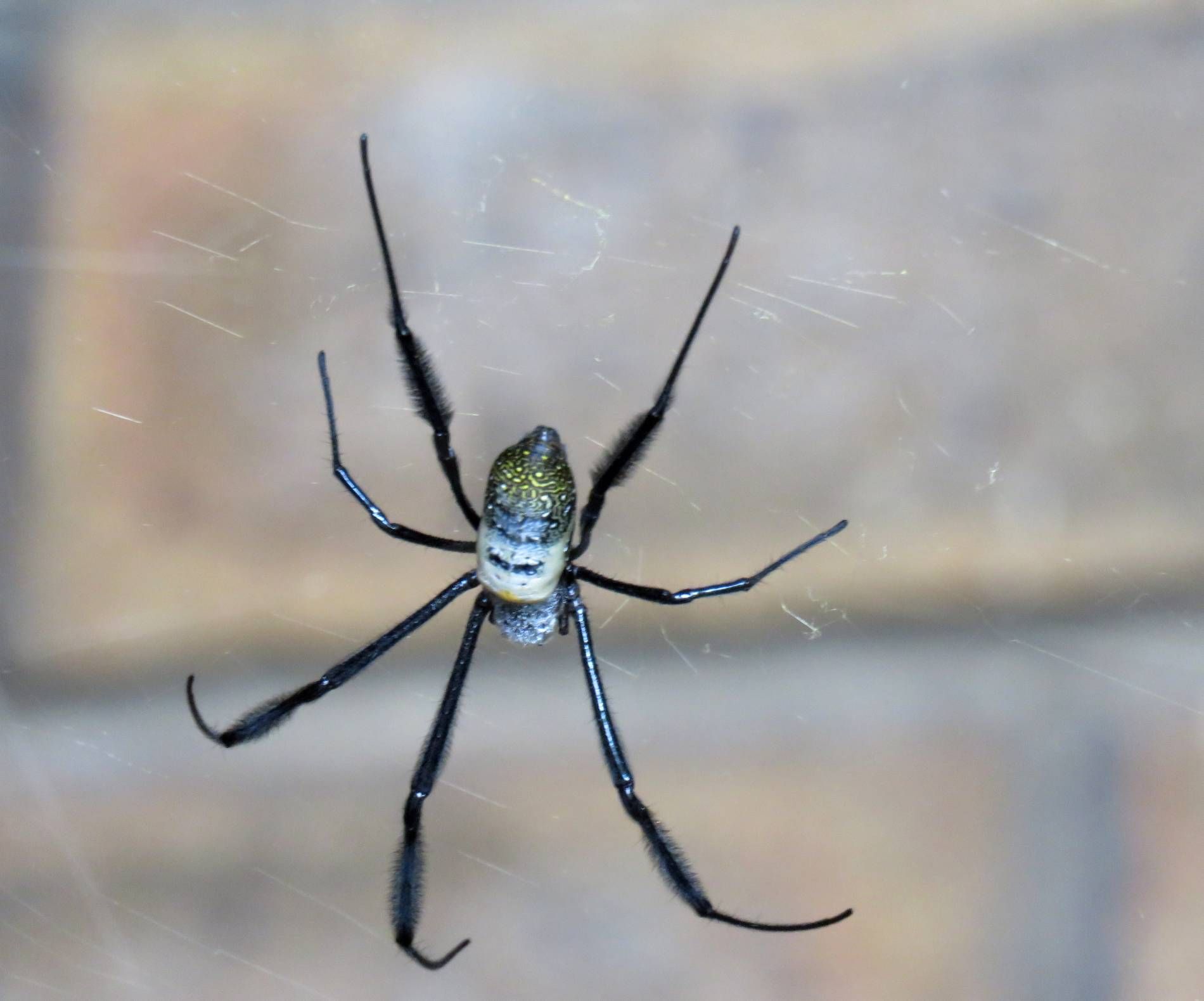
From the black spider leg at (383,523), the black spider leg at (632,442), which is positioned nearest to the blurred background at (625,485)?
the black spider leg at (383,523)

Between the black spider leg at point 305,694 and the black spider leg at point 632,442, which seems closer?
the black spider leg at point 632,442

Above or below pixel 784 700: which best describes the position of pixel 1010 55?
above

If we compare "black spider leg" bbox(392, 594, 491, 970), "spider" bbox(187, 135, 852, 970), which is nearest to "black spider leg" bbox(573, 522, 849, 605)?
"spider" bbox(187, 135, 852, 970)

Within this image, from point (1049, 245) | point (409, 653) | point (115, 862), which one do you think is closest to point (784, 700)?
point (409, 653)

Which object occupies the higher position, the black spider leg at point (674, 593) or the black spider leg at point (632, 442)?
the black spider leg at point (632, 442)

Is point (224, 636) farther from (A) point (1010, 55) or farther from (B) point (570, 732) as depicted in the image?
(A) point (1010, 55)

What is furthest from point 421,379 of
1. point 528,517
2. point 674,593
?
point 674,593

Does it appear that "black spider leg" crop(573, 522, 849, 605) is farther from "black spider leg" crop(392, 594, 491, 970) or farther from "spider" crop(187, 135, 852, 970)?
"black spider leg" crop(392, 594, 491, 970)

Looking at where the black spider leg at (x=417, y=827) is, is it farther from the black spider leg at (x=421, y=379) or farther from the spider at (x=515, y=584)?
the black spider leg at (x=421, y=379)

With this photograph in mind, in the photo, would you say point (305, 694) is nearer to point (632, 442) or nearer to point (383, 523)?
point (383, 523)
